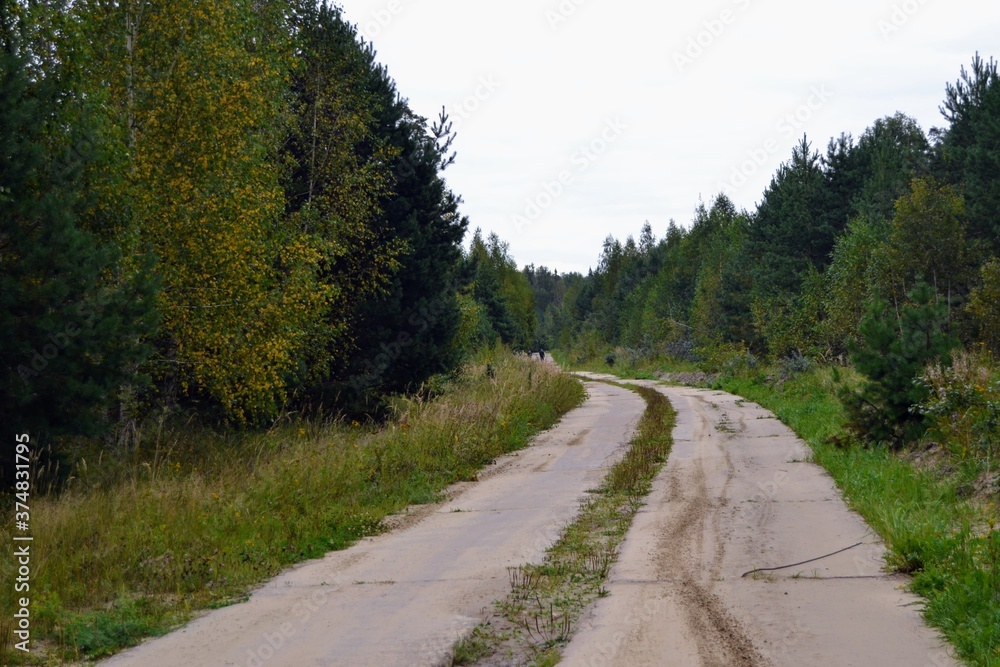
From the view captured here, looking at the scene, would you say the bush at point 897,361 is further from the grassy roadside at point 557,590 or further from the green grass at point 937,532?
the grassy roadside at point 557,590

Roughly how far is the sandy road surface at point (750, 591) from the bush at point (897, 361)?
2440 millimetres

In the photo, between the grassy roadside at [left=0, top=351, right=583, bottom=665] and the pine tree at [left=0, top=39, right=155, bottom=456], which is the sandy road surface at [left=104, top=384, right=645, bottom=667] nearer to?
the grassy roadside at [left=0, top=351, right=583, bottom=665]

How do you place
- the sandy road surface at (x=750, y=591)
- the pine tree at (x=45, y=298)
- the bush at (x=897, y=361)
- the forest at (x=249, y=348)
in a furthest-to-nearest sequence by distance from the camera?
the bush at (x=897, y=361) < the pine tree at (x=45, y=298) < the forest at (x=249, y=348) < the sandy road surface at (x=750, y=591)

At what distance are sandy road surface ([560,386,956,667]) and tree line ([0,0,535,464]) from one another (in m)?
6.41

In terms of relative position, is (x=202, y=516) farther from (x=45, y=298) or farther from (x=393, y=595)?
(x=393, y=595)

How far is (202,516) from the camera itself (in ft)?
29.4

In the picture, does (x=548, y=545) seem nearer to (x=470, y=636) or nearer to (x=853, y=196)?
(x=470, y=636)

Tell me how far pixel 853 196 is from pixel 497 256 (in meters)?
37.6

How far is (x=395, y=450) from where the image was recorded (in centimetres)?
1358

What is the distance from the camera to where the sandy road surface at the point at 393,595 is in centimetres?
543

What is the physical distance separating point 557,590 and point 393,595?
1383 millimetres

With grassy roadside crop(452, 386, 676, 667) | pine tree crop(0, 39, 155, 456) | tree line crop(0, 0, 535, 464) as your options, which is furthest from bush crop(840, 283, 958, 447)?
pine tree crop(0, 39, 155, 456)

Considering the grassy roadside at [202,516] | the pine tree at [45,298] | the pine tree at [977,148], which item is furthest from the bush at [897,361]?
the pine tree at [977,148]

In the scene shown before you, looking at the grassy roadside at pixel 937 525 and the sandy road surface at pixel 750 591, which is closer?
the sandy road surface at pixel 750 591
